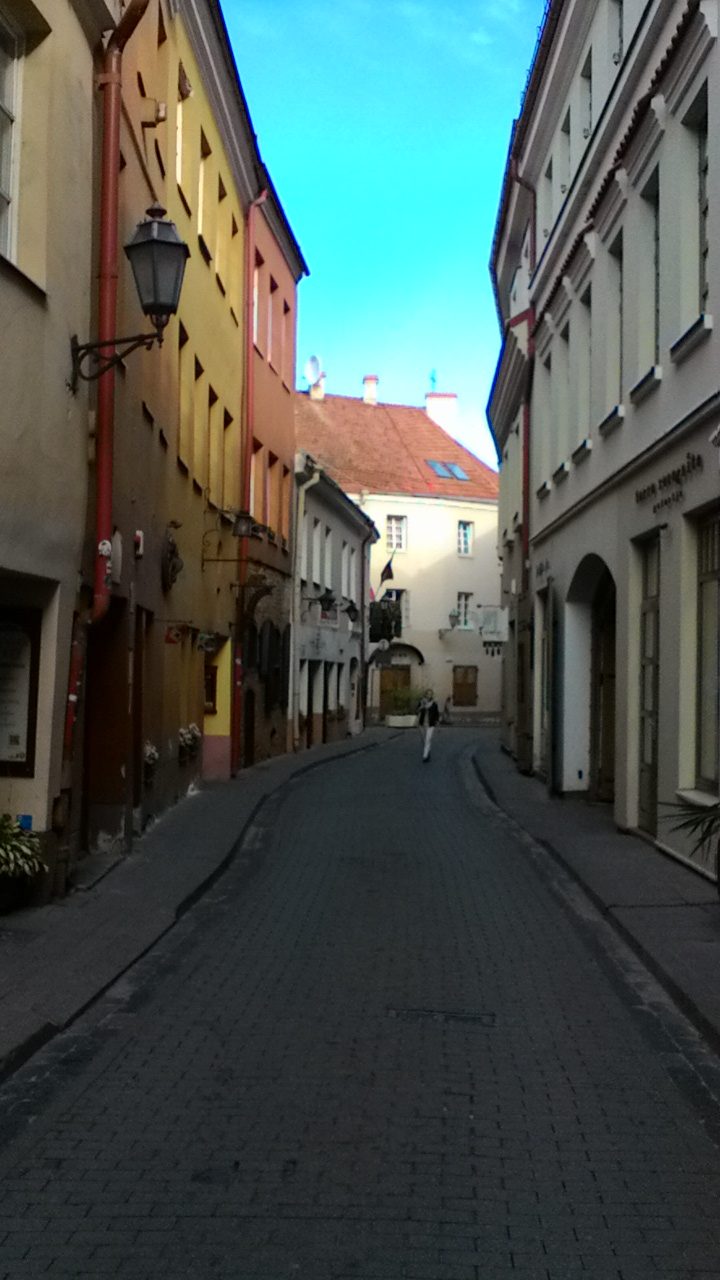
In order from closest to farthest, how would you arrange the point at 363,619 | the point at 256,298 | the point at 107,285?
the point at 107,285, the point at 256,298, the point at 363,619

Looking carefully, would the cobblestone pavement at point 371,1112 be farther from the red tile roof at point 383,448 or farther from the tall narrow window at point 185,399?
the red tile roof at point 383,448

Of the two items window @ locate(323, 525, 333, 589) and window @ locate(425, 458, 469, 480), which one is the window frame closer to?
window @ locate(323, 525, 333, 589)

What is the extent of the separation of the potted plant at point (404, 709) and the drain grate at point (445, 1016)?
3970cm

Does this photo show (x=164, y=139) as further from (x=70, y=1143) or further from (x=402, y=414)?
(x=402, y=414)

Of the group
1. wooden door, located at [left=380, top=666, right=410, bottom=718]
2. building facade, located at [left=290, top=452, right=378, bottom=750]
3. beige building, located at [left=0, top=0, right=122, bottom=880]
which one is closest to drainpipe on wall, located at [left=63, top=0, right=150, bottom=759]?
beige building, located at [left=0, top=0, right=122, bottom=880]

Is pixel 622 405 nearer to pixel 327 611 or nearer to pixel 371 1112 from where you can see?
pixel 371 1112

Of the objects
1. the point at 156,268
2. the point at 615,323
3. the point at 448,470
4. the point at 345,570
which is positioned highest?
the point at 448,470

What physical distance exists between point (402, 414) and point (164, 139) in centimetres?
4466

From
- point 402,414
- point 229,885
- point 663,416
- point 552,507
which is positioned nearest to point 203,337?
point 552,507

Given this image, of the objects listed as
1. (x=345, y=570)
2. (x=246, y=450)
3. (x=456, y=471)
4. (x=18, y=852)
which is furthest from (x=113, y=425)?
(x=456, y=471)

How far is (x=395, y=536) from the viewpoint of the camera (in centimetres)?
5291

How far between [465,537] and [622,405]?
40793 mm

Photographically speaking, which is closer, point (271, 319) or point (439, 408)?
point (271, 319)

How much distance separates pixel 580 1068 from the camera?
5.84m
